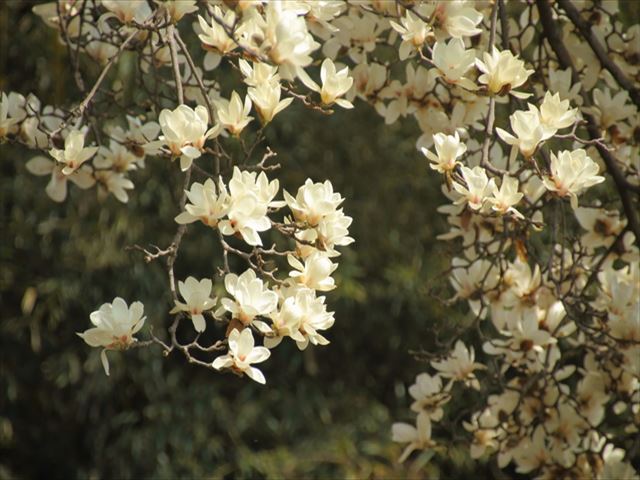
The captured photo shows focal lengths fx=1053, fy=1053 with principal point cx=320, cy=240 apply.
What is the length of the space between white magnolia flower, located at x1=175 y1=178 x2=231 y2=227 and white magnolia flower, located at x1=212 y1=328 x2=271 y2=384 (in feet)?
0.30

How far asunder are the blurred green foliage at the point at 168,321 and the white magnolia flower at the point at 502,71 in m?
1.48

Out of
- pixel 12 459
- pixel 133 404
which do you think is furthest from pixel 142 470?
pixel 12 459

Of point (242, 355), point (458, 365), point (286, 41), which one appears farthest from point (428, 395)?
point (286, 41)

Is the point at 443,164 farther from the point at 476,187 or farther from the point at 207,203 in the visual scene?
the point at 207,203

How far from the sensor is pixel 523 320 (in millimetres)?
1202

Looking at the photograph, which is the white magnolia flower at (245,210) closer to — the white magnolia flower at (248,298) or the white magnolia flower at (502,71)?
the white magnolia flower at (248,298)

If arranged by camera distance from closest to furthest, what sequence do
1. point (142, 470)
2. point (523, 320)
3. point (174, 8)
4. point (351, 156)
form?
point (174, 8) → point (523, 320) → point (142, 470) → point (351, 156)

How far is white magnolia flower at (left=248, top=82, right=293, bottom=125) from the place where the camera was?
0.89m

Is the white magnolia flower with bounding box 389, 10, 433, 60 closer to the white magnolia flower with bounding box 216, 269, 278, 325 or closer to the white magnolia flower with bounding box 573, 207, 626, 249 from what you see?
the white magnolia flower with bounding box 216, 269, 278, 325

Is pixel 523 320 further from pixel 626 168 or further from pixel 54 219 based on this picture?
Answer: pixel 54 219

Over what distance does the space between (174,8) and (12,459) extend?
6.40 feet

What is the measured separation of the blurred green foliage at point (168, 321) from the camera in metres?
2.42

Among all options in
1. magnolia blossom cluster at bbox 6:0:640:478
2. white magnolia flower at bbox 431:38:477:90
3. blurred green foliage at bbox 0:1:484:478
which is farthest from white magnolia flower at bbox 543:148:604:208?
blurred green foliage at bbox 0:1:484:478

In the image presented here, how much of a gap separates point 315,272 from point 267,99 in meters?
0.15
